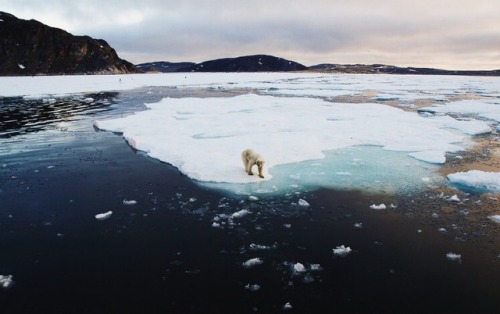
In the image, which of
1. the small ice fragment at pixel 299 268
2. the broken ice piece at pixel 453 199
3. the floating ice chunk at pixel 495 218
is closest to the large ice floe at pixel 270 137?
the broken ice piece at pixel 453 199

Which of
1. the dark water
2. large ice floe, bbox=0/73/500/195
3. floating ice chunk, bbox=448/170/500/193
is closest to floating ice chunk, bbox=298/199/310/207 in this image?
the dark water

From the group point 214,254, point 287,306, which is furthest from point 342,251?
point 214,254

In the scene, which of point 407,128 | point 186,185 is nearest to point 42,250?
point 186,185

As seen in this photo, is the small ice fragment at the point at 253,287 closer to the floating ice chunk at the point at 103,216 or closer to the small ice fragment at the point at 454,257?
the small ice fragment at the point at 454,257

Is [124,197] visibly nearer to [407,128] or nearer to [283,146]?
[283,146]

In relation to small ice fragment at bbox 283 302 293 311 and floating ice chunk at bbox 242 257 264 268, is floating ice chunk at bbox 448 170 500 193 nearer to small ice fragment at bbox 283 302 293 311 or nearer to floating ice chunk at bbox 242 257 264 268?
floating ice chunk at bbox 242 257 264 268

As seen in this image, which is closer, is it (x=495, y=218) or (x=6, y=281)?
(x=6, y=281)

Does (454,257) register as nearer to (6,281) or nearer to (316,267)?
(316,267)
